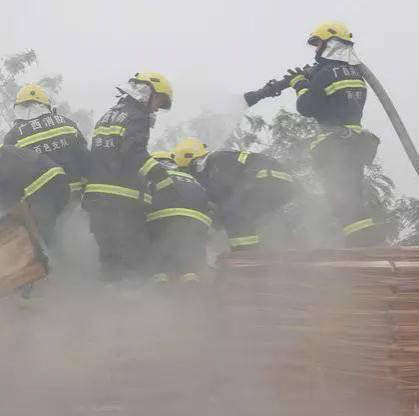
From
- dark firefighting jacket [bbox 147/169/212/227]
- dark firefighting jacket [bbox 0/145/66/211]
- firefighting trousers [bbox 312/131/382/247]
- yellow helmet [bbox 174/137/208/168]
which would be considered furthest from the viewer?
yellow helmet [bbox 174/137/208/168]

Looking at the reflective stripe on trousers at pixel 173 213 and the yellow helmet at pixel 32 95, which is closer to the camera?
the reflective stripe on trousers at pixel 173 213

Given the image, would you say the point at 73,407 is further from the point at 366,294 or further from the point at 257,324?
the point at 366,294

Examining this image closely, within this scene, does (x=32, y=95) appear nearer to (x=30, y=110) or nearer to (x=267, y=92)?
(x=30, y=110)

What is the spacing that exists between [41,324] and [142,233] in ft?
3.81

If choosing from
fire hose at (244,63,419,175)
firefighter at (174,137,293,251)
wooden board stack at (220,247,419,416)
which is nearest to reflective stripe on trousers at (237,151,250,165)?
firefighter at (174,137,293,251)

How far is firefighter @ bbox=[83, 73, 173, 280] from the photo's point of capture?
176 inches

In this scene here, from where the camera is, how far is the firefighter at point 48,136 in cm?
492

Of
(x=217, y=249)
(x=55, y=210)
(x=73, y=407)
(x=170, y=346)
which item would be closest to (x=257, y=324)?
(x=170, y=346)

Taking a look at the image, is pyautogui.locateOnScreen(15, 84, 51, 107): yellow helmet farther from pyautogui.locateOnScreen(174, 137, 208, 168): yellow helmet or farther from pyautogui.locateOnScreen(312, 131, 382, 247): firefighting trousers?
pyautogui.locateOnScreen(312, 131, 382, 247): firefighting trousers

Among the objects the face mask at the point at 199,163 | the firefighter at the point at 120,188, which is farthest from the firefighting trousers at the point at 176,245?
the face mask at the point at 199,163

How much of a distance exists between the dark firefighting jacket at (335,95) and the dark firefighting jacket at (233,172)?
0.63 metres

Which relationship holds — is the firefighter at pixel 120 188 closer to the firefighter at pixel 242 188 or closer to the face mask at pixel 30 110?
the face mask at pixel 30 110

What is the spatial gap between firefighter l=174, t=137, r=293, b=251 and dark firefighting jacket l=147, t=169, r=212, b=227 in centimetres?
45

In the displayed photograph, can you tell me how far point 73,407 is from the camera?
327cm
